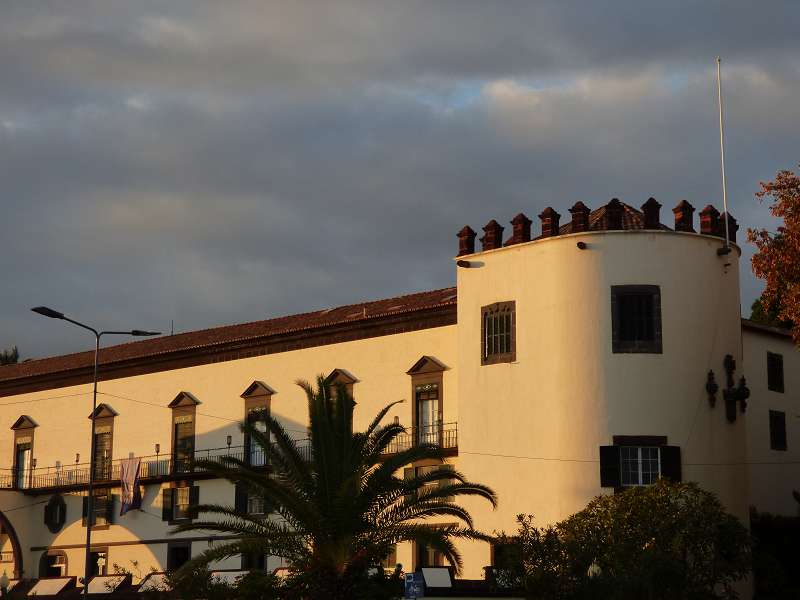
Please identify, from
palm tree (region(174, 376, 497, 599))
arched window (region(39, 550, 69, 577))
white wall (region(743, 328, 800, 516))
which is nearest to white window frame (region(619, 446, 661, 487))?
white wall (region(743, 328, 800, 516))

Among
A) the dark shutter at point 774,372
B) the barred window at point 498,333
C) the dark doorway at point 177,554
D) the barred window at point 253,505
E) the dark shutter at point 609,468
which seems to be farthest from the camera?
the dark doorway at point 177,554

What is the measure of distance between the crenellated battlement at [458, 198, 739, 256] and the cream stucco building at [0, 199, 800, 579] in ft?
0.22

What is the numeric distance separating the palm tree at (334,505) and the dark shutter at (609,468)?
33.0 feet

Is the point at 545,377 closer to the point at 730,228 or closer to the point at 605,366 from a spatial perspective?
the point at 605,366

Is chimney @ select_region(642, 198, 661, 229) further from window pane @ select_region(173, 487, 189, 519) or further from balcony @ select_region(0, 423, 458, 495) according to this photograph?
window pane @ select_region(173, 487, 189, 519)

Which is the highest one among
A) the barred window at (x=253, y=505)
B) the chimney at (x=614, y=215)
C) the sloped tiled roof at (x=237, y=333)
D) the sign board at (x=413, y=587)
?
the chimney at (x=614, y=215)

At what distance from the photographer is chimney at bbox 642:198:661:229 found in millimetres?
44375

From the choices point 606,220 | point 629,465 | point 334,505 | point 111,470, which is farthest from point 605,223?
point 111,470

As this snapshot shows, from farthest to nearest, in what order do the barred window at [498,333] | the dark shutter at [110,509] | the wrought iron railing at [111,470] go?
the dark shutter at [110,509] < the wrought iron railing at [111,470] < the barred window at [498,333]

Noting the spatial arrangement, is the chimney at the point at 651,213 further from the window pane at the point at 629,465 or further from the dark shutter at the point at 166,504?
the dark shutter at the point at 166,504

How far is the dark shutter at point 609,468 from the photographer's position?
4206cm

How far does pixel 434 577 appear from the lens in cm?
3956

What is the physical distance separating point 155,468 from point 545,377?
20.3m

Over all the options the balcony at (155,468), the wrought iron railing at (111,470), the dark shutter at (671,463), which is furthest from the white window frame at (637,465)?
the wrought iron railing at (111,470)
